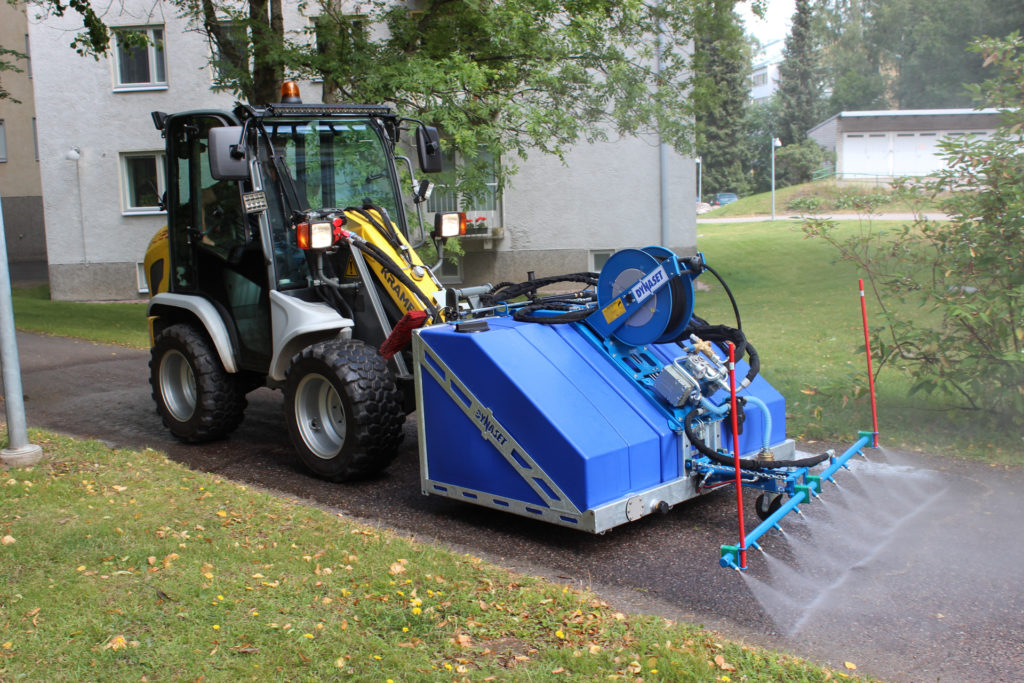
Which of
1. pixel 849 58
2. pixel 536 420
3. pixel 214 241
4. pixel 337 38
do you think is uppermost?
pixel 849 58

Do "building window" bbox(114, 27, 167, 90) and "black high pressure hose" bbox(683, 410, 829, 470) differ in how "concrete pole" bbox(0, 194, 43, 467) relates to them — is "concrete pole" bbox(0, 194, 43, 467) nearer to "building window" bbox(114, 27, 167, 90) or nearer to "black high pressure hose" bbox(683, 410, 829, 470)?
"black high pressure hose" bbox(683, 410, 829, 470)

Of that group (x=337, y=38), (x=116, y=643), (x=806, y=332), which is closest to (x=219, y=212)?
(x=116, y=643)

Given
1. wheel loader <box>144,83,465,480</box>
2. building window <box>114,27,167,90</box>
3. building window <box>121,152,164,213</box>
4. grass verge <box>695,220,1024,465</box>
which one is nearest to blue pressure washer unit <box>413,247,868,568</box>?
wheel loader <box>144,83,465,480</box>

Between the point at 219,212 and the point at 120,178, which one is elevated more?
the point at 120,178

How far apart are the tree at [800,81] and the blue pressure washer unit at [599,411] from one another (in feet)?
204

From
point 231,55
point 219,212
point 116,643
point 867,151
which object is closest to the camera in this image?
point 116,643

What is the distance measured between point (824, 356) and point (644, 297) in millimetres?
6423

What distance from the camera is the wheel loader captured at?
6.46 meters

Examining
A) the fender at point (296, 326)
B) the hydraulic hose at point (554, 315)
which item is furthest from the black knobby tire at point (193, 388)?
the hydraulic hose at point (554, 315)

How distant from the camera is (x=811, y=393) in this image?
8.36m

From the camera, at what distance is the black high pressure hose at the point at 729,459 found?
5277 mm

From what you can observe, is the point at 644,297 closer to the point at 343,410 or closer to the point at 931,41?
the point at 343,410

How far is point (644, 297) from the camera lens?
18.5ft

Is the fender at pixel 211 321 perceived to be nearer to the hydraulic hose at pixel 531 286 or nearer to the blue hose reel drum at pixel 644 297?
the hydraulic hose at pixel 531 286
